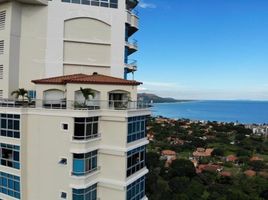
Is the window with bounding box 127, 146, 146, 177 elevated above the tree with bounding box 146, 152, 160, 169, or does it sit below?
above

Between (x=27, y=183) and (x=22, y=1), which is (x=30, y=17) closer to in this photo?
(x=22, y=1)

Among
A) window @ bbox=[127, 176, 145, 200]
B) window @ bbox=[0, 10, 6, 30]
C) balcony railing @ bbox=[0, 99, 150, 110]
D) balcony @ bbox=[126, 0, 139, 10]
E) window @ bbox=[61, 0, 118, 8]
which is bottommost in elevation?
window @ bbox=[127, 176, 145, 200]

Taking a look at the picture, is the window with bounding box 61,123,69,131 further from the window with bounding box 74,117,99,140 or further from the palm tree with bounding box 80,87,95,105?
the palm tree with bounding box 80,87,95,105

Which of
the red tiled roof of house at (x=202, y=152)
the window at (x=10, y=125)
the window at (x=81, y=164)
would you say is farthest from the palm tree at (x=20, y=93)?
the red tiled roof of house at (x=202, y=152)

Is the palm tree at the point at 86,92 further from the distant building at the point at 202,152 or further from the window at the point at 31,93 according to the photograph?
the distant building at the point at 202,152

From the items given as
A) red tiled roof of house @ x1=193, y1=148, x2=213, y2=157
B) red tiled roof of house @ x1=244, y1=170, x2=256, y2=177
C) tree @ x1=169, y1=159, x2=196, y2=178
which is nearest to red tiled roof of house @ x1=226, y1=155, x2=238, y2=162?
red tiled roof of house @ x1=193, y1=148, x2=213, y2=157
